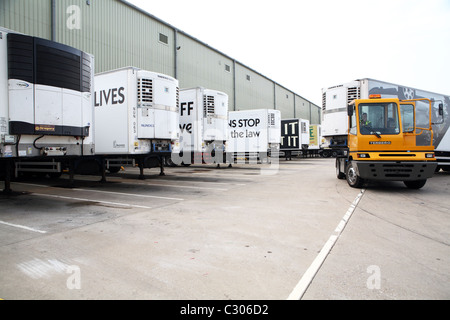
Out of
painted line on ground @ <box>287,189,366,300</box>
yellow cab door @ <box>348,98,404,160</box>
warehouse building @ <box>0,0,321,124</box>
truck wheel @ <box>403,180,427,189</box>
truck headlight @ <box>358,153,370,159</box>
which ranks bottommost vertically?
painted line on ground @ <box>287,189,366,300</box>

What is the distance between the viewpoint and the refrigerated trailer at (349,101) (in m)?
11.9

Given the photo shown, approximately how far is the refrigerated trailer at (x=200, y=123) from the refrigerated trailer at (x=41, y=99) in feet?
20.9

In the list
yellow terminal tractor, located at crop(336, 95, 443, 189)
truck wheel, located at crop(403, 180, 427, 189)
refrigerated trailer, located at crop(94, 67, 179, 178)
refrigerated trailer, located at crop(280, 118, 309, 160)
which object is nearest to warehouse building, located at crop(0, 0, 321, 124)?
refrigerated trailer, located at crop(94, 67, 179, 178)

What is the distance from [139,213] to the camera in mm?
5793

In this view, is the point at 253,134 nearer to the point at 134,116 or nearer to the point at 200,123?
the point at 200,123

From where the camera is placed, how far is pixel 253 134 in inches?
808

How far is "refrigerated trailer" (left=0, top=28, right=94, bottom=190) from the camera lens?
20.4 ft

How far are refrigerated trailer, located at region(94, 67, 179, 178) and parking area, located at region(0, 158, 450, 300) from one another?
2831 millimetres

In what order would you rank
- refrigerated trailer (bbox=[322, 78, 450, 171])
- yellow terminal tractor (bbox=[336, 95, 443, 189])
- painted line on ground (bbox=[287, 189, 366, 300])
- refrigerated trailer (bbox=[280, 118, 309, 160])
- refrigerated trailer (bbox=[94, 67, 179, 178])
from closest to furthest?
Answer: painted line on ground (bbox=[287, 189, 366, 300]) → yellow terminal tractor (bbox=[336, 95, 443, 189]) → refrigerated trailer (bbox=[94, 67, 179, 178]) → refrigerated trailer (bbox=[322, 78, 450, 171]) → refrigerated trailer (bbox=[280, 118, 309, 160])

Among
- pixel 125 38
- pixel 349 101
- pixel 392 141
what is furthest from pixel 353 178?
pixel 125 38

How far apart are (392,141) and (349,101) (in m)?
4.48

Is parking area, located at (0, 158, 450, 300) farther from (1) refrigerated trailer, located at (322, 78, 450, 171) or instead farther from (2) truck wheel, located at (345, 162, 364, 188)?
(1) refrigerated trailer, located at (322, 78, 450, 171)

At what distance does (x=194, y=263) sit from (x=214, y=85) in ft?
82.3
